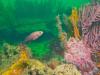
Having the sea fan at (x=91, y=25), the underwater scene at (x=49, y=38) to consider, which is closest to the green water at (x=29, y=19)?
the underwater scene at (x=49, y=38)

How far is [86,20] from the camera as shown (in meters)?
7.78

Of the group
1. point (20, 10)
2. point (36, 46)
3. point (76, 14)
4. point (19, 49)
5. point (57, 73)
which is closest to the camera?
point (57, 73)

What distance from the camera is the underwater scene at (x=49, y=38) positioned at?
15.9 ft

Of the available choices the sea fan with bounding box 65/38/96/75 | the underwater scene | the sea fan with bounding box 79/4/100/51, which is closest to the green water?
the underwater scene

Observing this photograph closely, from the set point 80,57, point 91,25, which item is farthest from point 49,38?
point 80,57

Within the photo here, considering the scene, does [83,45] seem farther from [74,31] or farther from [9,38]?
[9,38]

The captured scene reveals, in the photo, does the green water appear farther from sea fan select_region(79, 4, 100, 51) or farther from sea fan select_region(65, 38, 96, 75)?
sea fan select_region(65, 38, 96, 75)

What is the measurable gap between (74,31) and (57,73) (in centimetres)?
380

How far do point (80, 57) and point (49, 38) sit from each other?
4750 mm

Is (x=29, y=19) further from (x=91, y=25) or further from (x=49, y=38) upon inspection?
(x=91, y=25)

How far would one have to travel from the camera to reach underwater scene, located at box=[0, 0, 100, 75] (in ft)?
15.9

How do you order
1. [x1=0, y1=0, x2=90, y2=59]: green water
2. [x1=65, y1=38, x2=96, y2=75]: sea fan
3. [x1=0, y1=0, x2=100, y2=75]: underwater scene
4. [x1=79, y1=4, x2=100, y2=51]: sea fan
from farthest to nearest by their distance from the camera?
[x1=0, y1=0, x2=90, y2=59]: green water
[x1=79, y1=4, x2=100, y2=51]: sea fan
[x1=65, y1=38, x2=96, y2=75]: sea fan
[x1=0, y1=0, x2=100, y2=75]: underwater scene

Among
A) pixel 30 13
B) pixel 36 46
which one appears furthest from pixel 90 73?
pixel 30 13

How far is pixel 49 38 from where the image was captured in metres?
11.3
